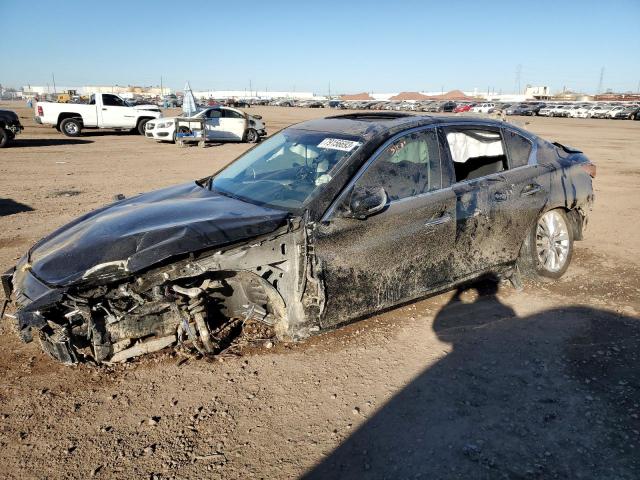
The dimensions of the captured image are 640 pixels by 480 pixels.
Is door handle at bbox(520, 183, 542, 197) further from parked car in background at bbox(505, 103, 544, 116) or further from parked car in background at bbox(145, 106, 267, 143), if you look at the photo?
parked car in background at bbox(505, 103, 544, 116)

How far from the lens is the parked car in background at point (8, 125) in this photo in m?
16.0

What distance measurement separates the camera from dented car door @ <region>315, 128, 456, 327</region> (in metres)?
3.36

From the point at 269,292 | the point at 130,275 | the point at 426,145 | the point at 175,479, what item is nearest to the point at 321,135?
the point at 426,145

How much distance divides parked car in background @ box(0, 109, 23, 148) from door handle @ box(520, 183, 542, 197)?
56.2ft

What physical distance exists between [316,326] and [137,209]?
162cm

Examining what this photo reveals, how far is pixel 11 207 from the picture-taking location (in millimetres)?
8109

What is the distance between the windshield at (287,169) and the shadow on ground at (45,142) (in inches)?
659

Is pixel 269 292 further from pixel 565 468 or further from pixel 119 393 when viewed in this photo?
pixel 565 468

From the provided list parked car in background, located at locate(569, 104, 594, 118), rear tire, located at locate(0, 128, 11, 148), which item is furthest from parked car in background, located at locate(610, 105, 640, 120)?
rear tire, located at locate(0, 128, 11, 148)

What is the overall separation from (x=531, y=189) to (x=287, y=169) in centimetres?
229

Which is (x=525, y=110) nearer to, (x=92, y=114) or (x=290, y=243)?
(x=92, y=114)

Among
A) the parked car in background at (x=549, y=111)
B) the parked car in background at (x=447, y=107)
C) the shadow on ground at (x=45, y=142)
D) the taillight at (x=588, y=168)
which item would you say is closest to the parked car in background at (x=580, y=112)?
the parked car in background at (x=549, y=111)

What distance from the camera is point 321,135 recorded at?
162 inches

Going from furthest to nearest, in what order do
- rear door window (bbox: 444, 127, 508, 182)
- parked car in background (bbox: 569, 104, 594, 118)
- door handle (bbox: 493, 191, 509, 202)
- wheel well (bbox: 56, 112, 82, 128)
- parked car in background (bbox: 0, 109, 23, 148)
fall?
1. parked car in background (bbox: 569, 104, 594, 118)
2. wheel well (bbox: 56, 112, 82, 128)
3. parked car in background (bbox: 0, 109, 23, 148)
4. rear door window (bbox: 444, 127, 508, 182)
5. door handle (bbox: 493, 191, 509, 202)
